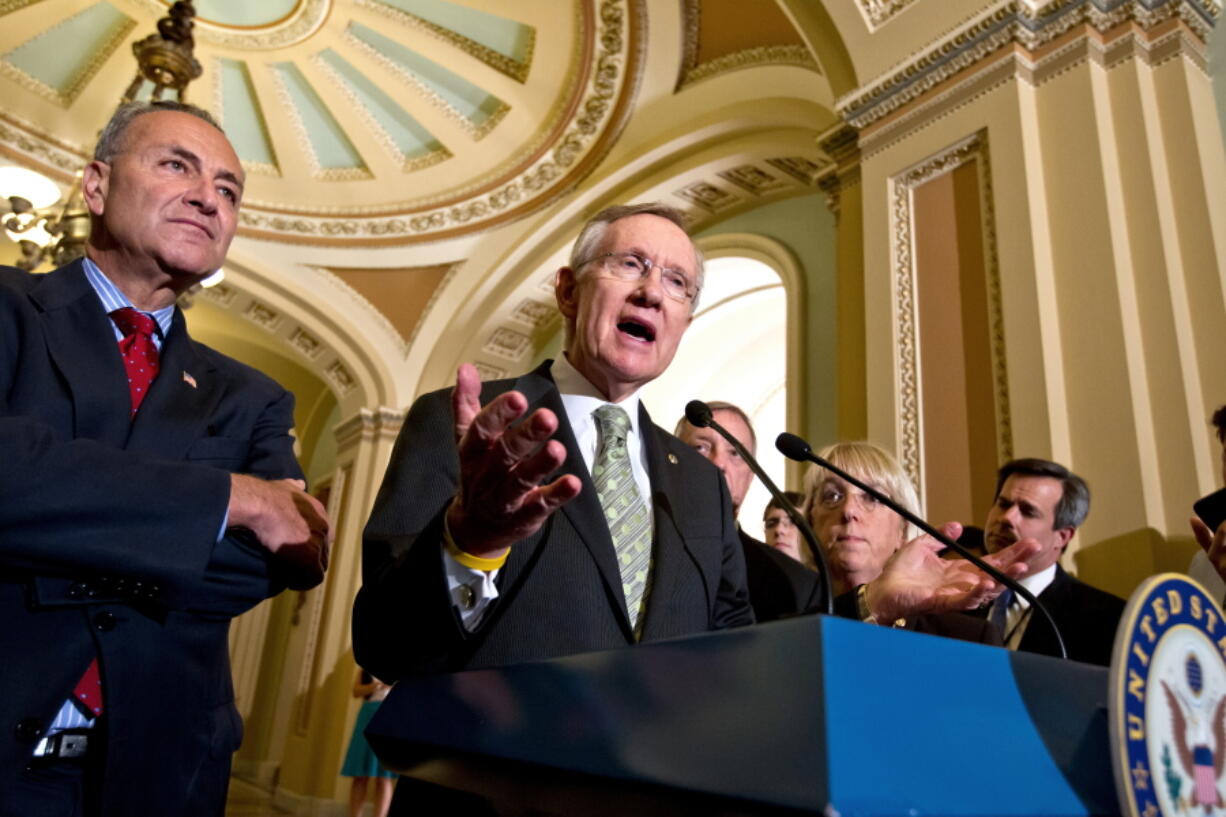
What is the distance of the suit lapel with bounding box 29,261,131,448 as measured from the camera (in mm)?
1149

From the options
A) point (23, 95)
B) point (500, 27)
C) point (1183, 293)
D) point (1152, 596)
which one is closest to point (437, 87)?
point (500, 27)

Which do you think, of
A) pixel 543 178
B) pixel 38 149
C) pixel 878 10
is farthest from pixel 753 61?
pixel 38 149

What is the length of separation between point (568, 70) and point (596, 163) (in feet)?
2.47

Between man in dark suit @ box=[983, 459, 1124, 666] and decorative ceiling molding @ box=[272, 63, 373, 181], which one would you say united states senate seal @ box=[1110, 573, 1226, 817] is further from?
decorative ceiling molding @ box=[272, 63, 373, 181]

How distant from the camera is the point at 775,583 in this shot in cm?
218

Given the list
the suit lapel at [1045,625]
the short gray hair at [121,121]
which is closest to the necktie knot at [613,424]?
the short gray hair at [121,121]

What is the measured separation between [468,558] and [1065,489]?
226 centimetres

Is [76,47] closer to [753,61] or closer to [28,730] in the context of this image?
[753,61]

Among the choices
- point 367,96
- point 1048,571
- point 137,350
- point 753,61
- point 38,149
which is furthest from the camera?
point 367,96

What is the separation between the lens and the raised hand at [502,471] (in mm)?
724

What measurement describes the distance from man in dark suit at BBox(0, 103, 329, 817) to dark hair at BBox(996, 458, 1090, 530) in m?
2.09

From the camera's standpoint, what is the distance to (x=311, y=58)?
7.66m

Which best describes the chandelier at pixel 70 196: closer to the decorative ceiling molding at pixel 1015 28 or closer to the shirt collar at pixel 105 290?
the decorative ceiling molding at pixel 1015 28

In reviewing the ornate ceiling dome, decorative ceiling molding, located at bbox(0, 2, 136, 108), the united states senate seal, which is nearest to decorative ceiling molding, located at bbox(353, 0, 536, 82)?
the ornate ceiling dome
